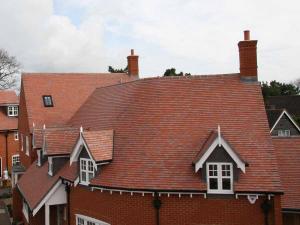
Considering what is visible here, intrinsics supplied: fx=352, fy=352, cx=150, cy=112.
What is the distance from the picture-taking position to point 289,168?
1645cm

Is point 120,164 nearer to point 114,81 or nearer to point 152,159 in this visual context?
point 152,159

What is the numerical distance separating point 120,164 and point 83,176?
2.23m

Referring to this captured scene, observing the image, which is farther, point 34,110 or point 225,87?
point 34,110

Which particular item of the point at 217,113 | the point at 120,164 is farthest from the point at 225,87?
the point at 120,164

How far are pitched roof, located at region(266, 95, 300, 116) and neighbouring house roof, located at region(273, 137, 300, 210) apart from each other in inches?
1847

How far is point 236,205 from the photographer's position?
14289 mm

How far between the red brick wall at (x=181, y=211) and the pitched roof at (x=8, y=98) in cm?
3087

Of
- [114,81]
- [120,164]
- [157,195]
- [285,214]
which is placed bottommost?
[285,214]

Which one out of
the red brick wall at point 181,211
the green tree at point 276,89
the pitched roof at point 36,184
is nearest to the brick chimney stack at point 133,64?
the pitched roof at point 36,184

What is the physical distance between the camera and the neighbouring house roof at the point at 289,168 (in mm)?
15250

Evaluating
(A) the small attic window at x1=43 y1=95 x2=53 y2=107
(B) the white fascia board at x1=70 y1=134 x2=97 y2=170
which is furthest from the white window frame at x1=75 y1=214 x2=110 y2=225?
(A) the small attic window at x1=43 y1=95 x2=53 y2=107

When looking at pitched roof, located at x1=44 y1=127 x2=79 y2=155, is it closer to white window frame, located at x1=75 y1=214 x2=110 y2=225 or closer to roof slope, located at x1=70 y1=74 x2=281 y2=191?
roof slope, located at x1=70 y1=74 x2=281 y2=191

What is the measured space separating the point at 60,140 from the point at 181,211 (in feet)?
29.6

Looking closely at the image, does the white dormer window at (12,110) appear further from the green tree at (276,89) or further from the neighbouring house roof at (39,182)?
the green tree at (276,89)
